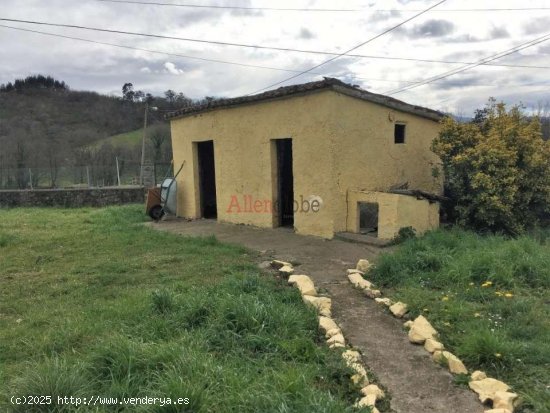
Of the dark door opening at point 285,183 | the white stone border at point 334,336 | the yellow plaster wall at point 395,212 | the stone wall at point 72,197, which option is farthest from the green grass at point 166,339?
the stone wall at point 72,197

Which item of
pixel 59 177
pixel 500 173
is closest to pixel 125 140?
pixel 59 177

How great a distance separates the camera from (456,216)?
9.31 m

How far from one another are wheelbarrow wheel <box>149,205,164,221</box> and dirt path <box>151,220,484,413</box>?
5.58 m

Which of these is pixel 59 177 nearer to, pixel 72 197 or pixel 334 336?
pixel 72 197

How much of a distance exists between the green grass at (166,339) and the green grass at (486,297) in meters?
1.25

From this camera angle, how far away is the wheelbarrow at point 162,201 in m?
13.3

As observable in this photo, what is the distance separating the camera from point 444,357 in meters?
3.64

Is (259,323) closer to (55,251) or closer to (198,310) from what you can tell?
(198,310)

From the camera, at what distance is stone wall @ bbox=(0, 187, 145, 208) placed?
785 inches

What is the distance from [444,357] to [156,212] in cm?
1112

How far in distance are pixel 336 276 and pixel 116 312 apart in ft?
10.3

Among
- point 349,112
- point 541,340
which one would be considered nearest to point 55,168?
point 349,112

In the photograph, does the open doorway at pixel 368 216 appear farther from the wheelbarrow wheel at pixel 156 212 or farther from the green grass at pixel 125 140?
the green grass at pixel 125 140

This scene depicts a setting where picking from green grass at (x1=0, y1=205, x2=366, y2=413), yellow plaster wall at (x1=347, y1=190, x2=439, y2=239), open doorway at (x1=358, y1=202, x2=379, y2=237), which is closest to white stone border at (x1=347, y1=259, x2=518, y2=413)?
green grass at (x1=0, y1=205, x2=366, y2=413)
